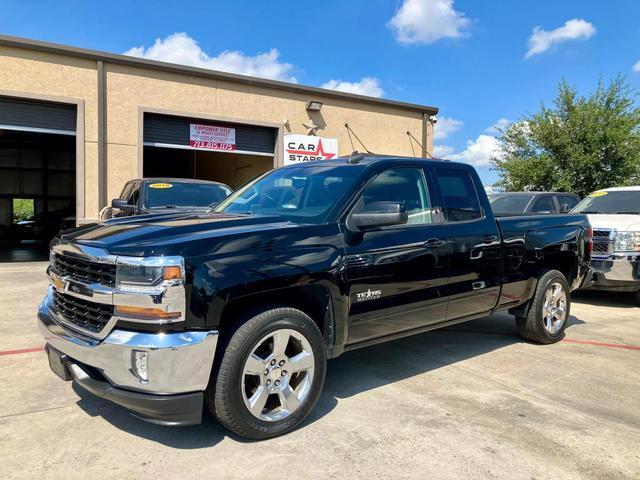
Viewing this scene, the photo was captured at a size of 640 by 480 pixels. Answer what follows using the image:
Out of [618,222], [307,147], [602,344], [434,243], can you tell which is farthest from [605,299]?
[307,147]

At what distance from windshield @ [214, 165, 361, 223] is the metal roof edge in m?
9.86

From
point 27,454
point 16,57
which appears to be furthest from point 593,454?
point 16,57

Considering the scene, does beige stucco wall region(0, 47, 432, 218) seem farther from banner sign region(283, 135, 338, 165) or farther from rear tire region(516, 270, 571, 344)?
rear tire region(516, 270, 571, 344)

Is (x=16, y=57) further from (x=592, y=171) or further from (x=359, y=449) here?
(x=592, y=171)

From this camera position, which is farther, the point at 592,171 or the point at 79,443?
the point at 592,171

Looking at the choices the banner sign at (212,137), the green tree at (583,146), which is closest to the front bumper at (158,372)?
the banner sign at (212,137)

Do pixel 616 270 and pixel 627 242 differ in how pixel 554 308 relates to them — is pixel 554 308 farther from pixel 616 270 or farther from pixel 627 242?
pixel 627 242

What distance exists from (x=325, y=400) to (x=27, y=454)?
1996 mm

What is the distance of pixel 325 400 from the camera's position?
12.5ft

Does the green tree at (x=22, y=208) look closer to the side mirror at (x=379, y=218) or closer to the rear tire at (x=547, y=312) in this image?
the rear tire at (x=547, y=312)

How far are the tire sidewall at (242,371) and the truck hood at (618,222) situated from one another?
6.49m

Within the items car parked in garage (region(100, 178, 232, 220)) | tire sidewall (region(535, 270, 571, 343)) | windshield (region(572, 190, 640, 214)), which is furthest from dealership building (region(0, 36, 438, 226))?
tire sidewall (region(535, 270, 571, 343))

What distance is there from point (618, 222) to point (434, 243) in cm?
544

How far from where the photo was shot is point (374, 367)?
4.62 meters
